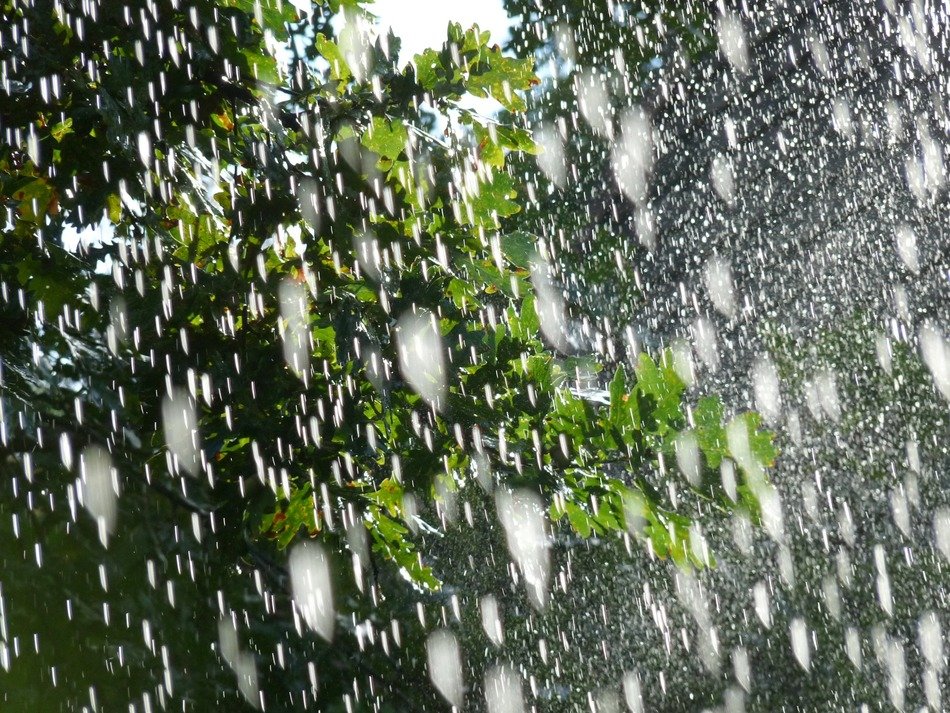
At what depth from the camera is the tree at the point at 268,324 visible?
1482mm

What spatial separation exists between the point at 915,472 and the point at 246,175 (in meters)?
2.28

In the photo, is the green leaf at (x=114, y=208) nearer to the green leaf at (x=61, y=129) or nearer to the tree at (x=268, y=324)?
the tree at (x=268, y=324)

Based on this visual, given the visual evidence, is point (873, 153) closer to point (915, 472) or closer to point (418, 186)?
point (915, 472)

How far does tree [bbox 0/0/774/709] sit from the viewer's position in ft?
4.86

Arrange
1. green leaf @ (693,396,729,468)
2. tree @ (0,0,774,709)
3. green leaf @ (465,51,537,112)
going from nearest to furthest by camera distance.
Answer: tree @ (0,0,774,709) → green leaf @ (693,396,729,468) → green leaf @ (465,51,537,112)

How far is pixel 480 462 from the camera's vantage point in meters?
1.58

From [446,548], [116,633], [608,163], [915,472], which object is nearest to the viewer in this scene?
[116,633]

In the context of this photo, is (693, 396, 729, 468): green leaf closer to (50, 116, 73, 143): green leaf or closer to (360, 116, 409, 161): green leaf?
(360, 116, 409, 161): green leaf

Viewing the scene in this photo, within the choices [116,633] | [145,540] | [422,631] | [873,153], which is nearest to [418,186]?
[145,540]

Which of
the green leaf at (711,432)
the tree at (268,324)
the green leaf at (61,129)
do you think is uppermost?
the green leaf at (61,129)

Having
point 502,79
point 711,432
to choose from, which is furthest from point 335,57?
point 711,432

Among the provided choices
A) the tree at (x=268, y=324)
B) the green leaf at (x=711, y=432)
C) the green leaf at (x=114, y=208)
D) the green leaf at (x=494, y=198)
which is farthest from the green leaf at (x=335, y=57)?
the green leaf at (x=711, y=432)

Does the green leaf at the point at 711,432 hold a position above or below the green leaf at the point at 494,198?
below

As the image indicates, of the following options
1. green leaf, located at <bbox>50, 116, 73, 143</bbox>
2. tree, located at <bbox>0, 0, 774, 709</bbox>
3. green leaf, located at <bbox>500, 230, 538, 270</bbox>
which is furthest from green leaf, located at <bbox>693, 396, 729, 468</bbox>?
green leaf, located at <bbox>50, 116, 73, 143</bbox>
